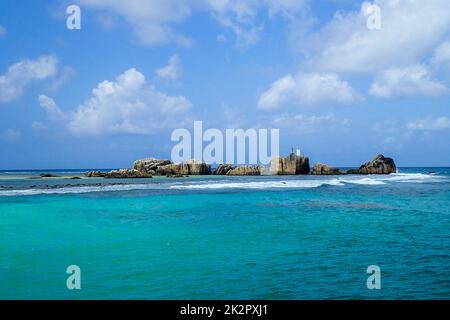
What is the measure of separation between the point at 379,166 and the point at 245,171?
34195mm

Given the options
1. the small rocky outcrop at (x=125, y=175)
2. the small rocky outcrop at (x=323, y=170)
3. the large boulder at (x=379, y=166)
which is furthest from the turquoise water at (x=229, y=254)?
the large boulder at (x=379, y=166)

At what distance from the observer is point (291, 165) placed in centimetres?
10456

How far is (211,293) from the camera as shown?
947cm

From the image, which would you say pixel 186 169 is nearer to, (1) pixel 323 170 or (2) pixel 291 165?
(2) pixel 291 165

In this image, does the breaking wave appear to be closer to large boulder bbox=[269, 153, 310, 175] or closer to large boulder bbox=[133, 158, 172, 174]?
A: large boulder bbox=[269, 153, 310, 175]

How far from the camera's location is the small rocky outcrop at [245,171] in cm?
10550

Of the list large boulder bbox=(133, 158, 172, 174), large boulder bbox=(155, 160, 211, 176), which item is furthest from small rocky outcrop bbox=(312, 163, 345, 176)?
large boulder bbox=(133, 158, 172, 174)

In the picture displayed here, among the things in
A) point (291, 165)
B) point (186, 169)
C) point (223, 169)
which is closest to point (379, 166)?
point (291, 165)

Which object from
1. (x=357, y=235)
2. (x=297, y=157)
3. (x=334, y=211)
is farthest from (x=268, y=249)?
(x=297, y=157)

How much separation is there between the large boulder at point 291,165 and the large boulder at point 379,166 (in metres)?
14.7

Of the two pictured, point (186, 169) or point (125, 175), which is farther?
point (186, 169)

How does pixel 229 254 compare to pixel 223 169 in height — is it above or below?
below

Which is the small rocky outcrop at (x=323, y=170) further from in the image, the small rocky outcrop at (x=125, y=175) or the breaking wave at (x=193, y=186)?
the small rocky outcrop at (x=125, y=175)
